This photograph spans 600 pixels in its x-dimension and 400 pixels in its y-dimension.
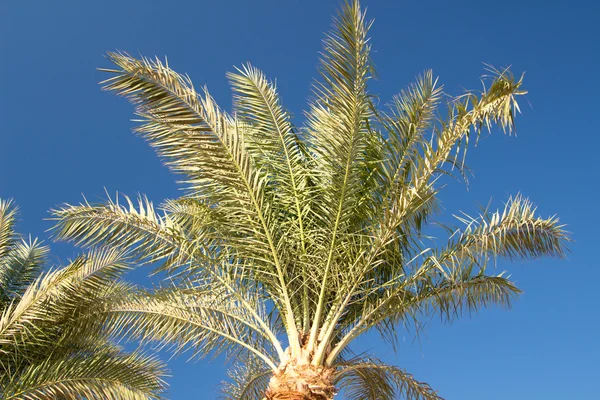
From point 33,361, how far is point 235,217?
4.83m

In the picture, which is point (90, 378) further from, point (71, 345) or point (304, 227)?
point (304, 227)

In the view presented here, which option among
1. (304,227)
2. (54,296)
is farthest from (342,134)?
Result: (54,296)

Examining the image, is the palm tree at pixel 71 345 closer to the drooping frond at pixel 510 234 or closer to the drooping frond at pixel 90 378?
the drooping frond at pixel 90 378

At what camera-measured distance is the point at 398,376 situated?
8.79m

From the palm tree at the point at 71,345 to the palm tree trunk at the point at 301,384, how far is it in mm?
3534

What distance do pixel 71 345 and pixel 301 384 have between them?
4.95 meters

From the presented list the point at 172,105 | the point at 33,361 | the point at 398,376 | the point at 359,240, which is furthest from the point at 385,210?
the point at 33,361

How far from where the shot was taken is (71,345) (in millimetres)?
11023

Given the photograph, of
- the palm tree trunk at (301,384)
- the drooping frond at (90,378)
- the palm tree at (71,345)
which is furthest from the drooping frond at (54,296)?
the palm tree trunk at (301,384)

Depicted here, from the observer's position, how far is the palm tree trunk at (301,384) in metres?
8.02

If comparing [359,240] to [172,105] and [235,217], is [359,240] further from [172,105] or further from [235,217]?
[172,105]

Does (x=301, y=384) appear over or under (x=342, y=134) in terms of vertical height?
under

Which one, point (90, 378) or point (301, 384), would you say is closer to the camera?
point (301, 384)

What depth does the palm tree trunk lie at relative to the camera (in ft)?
26.3
